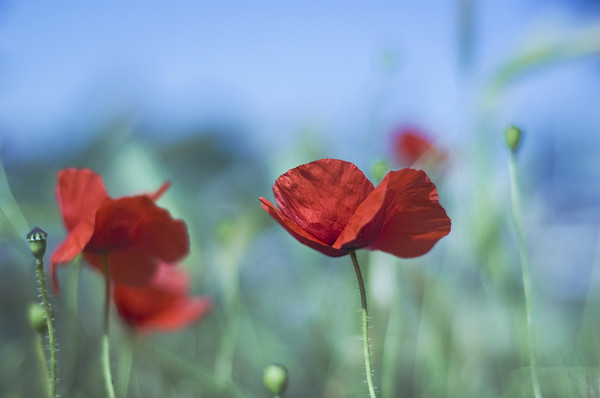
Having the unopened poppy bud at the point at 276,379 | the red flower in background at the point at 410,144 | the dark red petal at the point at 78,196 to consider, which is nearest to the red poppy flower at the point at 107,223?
the dark red petal at the point at 78,196

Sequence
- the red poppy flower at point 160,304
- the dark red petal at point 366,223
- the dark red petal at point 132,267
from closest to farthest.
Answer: the dark red petal at point 366,223, the dark red petal at point 132,267, the red poppy flower at point 160,304

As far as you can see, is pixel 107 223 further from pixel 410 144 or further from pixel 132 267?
pixel 410 144

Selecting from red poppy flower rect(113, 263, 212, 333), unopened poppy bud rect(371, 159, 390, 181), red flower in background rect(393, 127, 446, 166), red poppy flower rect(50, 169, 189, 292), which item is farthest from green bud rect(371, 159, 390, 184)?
red flower in background rect(393, 127, 446, 166)

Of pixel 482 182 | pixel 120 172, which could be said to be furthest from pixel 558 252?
pixel 120 172

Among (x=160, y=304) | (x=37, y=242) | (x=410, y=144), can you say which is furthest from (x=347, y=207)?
(x=410, y=144)

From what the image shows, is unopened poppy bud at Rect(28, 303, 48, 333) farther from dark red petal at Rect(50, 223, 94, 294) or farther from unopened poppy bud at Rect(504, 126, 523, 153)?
unopened poppy bud at Rect(504, 126, 523, 153)

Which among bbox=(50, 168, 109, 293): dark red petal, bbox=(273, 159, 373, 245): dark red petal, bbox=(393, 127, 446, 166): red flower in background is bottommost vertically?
bbox=(273, 159, 373, 245): dark red petal

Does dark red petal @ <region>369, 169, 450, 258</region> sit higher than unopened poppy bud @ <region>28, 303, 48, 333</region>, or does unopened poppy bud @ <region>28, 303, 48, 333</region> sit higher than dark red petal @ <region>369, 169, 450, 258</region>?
dark red petal @ <region>369, 169, 450, 258</region>

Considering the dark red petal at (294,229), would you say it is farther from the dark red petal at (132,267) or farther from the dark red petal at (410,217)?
the dark red petal at (132,267)
